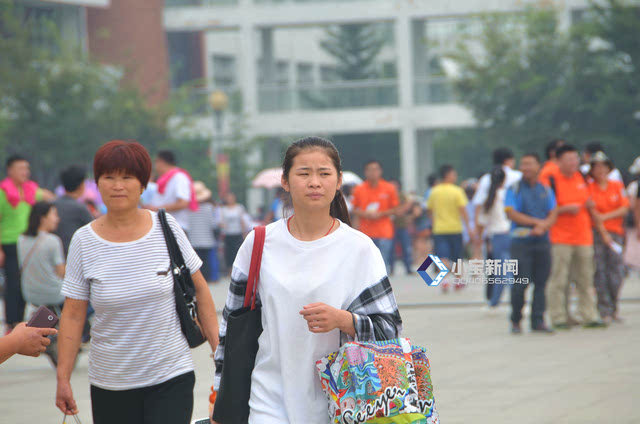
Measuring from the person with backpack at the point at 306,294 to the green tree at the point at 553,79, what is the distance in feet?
87.2

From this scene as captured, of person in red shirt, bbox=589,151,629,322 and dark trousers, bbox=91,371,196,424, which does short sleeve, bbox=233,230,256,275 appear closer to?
dark trousers, bbox=91,371,196,424

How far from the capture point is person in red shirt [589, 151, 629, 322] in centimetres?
1066

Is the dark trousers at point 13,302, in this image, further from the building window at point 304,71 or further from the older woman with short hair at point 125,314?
the building window at point 304,71

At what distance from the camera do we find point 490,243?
12312 mm

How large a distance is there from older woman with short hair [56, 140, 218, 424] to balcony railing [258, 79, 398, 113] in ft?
116

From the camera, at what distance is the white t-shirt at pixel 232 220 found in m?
20.6

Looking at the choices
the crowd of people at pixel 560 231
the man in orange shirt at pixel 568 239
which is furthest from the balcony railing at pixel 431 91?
the man in orange shirt at pixel 568 239

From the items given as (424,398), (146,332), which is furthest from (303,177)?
(146,332)

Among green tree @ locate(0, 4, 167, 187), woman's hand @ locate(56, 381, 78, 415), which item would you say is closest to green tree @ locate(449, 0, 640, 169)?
green tree @ locate(0, 4, 167, 187)

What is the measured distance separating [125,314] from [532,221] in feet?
20.4

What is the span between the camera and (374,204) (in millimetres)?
13836

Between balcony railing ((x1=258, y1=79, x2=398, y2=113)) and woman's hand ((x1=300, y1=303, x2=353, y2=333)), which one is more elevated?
balcony railing ((x1=258, y1=79, x2=398, y2=113))

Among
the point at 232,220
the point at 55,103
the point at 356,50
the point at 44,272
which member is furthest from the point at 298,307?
the point at 356,50

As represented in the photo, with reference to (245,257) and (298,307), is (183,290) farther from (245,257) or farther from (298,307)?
(298,307)
